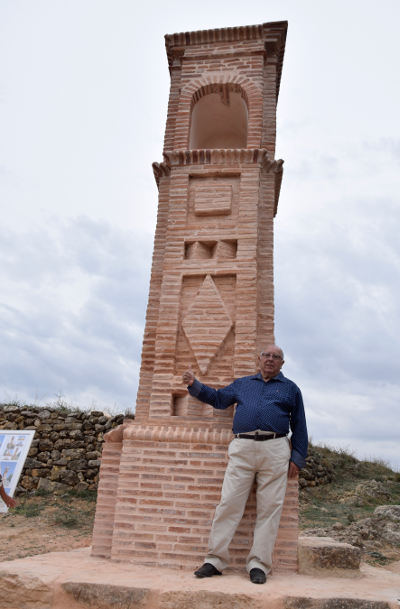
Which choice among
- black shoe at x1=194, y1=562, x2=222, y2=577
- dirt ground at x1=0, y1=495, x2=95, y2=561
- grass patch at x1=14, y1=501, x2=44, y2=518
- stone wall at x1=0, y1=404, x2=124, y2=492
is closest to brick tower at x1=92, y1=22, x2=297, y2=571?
black shoe at x1=194, y1=562, x2=222, y2=577

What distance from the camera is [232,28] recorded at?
6.03 metres

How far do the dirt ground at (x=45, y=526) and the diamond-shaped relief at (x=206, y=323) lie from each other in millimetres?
3876

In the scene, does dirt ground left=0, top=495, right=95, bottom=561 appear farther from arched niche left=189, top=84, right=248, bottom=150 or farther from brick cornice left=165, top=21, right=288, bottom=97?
brick cornice left=165, top=21, right=288, bottom=97

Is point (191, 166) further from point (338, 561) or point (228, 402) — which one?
point (338, 561)

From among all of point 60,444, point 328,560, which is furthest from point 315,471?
point 328,560

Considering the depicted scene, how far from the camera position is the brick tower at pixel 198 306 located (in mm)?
3857

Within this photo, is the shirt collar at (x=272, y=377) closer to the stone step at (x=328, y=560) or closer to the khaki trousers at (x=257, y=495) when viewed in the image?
the khaki trousers at (x=257, y=495)

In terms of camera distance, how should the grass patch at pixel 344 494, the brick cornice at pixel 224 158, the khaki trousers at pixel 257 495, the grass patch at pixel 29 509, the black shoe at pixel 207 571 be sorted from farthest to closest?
the grass patch at pixel 344 494 < the grass patch at pixel 29 509 < the brick cornice at pixel 224 158 < the khaki trousers at pixel 257 495 < the black shoe at pixel 207 571

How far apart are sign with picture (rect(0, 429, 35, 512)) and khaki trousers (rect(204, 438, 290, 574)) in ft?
16.4

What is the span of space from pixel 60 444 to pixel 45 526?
2.53 m

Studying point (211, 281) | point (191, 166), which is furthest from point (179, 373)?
point (191, 166)

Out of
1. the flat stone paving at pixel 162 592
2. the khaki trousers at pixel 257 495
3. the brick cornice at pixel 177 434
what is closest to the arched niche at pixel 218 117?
the brick cornice at pixel 177 434

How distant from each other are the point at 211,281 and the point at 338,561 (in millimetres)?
2805

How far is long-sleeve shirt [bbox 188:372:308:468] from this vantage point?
3770 millimetres
